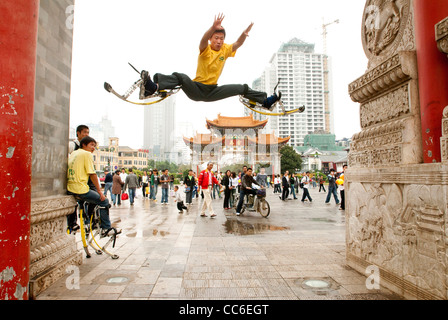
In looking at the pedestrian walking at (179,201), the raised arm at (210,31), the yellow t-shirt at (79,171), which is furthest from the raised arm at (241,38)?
the pedestrian walking at (179,201)

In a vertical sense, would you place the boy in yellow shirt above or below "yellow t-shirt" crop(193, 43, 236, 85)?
below

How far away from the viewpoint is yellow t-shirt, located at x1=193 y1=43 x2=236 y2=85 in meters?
3.88

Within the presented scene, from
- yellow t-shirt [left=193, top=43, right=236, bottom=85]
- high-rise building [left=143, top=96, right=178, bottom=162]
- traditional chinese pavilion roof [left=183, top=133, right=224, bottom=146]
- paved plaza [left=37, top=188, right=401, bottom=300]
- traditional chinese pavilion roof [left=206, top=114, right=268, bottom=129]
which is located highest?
high-rise building [left=143, top=96, right=178, bottom=162]

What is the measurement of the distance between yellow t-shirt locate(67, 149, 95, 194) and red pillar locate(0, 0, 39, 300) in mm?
1284

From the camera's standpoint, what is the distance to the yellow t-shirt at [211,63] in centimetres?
388

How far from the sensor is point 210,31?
358 cm

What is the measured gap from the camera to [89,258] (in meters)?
4.04

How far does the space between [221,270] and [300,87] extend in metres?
99.4

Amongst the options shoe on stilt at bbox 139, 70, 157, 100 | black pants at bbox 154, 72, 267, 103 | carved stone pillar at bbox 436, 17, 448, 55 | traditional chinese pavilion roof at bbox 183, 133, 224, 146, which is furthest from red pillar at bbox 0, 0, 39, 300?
traditional chinese pavilion roof at bbox 183, 133, 224, 146

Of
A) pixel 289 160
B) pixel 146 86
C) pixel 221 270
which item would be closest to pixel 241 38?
pixel 146 86

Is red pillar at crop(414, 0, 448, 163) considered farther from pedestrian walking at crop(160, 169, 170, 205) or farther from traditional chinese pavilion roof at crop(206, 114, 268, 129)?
traditional chinese pavilion roof at crop(206, 114, 268, 129)

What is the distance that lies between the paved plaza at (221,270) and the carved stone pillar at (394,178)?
39 cm

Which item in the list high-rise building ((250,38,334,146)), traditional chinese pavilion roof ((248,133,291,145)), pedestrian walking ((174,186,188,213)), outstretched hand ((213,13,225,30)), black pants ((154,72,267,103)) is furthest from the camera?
high-rise building ((250,38,334,146))

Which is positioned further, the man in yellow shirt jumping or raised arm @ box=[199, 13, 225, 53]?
the man in yellow shirt jumping
